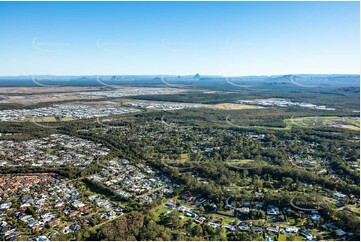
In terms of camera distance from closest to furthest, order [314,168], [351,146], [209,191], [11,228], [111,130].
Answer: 1. [11,228]
2. [209,191]
3. [314,168]
4. [351,146]
5. [111,130]

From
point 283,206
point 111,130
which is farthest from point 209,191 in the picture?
point 111,130

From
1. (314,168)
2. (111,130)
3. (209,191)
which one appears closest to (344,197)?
(314,168)

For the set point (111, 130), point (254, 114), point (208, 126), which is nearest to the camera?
point (111, 130)

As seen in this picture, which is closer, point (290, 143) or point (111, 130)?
point (290, 143)

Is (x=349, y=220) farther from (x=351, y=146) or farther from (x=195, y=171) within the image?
(x=351, y=146)

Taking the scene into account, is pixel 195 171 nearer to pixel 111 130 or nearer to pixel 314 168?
pixel 314 168

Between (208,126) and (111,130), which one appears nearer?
(111,130)

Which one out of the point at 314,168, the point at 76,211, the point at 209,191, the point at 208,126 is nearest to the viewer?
the point at 76,211

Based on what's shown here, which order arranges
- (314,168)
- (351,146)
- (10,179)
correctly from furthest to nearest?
(351,146) → (314,168) → (10,179)
